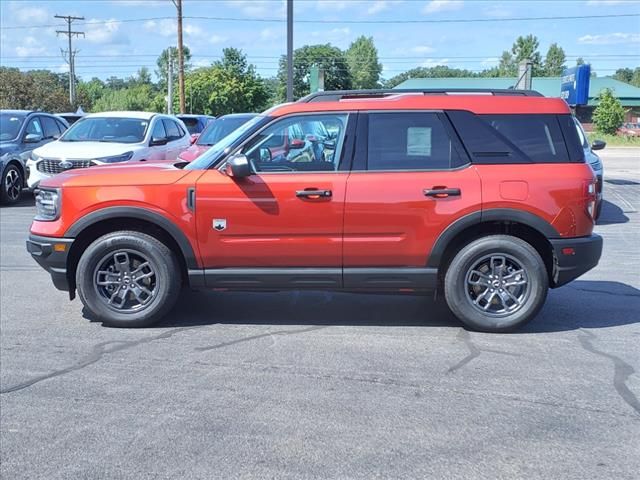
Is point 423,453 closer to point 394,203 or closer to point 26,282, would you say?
point 394,203

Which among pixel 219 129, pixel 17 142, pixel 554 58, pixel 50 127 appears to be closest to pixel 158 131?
pixel 219 129

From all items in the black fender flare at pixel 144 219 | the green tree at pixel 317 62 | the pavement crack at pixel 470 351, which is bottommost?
the pavement crack at pixel 470 351

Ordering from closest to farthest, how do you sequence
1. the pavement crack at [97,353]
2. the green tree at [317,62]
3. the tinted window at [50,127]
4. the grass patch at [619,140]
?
the pavement crack at [97,353], the tinted window at [50,127], the grass patch at [619,140], the green tree at [317,62]

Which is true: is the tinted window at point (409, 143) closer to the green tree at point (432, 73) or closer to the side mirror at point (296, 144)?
the side mirror at point (296, 144)

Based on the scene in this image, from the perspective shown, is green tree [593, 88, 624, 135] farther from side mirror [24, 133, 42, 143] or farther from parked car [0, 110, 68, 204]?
side mirror [24, 133, 42, 143]

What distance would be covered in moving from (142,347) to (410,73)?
347 ft

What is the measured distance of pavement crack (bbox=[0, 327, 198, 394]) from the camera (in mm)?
4621

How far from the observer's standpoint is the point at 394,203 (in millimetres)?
5535

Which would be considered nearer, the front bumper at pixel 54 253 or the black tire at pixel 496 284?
the black tire at pixel 496 284

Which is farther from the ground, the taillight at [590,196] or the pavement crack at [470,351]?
the taillight at [590,196]

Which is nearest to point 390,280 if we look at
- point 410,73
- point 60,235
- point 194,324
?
point 194,324

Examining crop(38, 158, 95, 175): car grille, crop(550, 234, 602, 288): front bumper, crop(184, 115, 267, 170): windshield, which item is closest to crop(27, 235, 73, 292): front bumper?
crop(184, 115, 267, 170): windshield

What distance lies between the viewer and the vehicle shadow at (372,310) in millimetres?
6082

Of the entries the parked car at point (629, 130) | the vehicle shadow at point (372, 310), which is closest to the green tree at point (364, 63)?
the parked car at point (629, 130)
